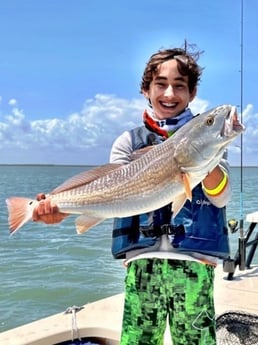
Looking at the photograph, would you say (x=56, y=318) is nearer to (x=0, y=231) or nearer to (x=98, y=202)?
(x=98, y=202)

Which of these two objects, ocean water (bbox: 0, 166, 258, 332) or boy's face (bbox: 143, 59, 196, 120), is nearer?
boy's face (bbox: 143, 59, 196, 120)

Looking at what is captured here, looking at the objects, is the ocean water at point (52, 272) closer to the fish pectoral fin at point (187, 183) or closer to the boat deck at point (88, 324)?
the boat deck at point (88, 324)

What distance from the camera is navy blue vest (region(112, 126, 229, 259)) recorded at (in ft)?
8.70

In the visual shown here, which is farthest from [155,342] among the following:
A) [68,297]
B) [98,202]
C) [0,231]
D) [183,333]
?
[0,231]

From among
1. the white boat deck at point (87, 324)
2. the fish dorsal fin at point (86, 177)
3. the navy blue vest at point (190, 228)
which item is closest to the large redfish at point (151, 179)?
the fish dorsal fin at point (86, 177)

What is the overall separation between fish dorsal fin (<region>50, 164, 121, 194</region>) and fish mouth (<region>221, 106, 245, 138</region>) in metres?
0.59

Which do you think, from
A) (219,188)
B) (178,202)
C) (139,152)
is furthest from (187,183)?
(139,152)

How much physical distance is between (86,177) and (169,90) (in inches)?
25.6

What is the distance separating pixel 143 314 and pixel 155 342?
185mm

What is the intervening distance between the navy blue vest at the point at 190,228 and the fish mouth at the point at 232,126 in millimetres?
457

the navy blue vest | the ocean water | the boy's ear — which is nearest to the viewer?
the navy blue vest

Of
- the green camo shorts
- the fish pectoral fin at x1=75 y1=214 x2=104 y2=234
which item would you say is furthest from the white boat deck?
the fish pectoral fin at x1=75 y1=214 x2=104 y2=234

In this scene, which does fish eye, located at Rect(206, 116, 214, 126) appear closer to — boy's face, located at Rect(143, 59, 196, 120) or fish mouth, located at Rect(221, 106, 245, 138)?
fish mouth, located at Rect(221, 106, 245, 138)

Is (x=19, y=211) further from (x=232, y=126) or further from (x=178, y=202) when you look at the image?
(x=232, y=126)
